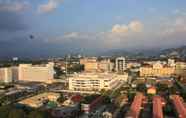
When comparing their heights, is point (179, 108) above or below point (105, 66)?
below

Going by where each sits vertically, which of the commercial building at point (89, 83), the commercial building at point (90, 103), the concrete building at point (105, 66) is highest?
the concrete building at point (105, 66)

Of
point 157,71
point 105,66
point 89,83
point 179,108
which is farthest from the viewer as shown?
point 105,66

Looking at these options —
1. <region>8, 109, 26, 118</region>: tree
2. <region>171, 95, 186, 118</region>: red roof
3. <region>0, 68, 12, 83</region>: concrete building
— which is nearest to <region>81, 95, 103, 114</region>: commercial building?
<region>8, 109, 26, 118</region>: tree

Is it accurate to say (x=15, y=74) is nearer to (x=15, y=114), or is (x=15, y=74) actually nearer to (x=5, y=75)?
(x=5, y=75)

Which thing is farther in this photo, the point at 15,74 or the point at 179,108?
the point at 15,74

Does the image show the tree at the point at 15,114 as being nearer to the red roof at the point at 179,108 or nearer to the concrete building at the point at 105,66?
the red roof at the point at 179,108

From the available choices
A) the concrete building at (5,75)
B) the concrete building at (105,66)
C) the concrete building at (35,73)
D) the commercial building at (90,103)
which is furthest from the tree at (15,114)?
the concrete building at (105,66)

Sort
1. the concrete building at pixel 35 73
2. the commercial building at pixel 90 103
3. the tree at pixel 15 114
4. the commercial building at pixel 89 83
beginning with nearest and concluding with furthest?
the tree at pixel 15 114 < the commercial building at pixel 90 103 < the commercial building at pixel 89 83 < the concrete building at pixel 35 73

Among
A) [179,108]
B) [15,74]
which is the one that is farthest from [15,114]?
[15,74]

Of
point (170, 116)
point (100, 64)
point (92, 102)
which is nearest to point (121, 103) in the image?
point (92, 102)
